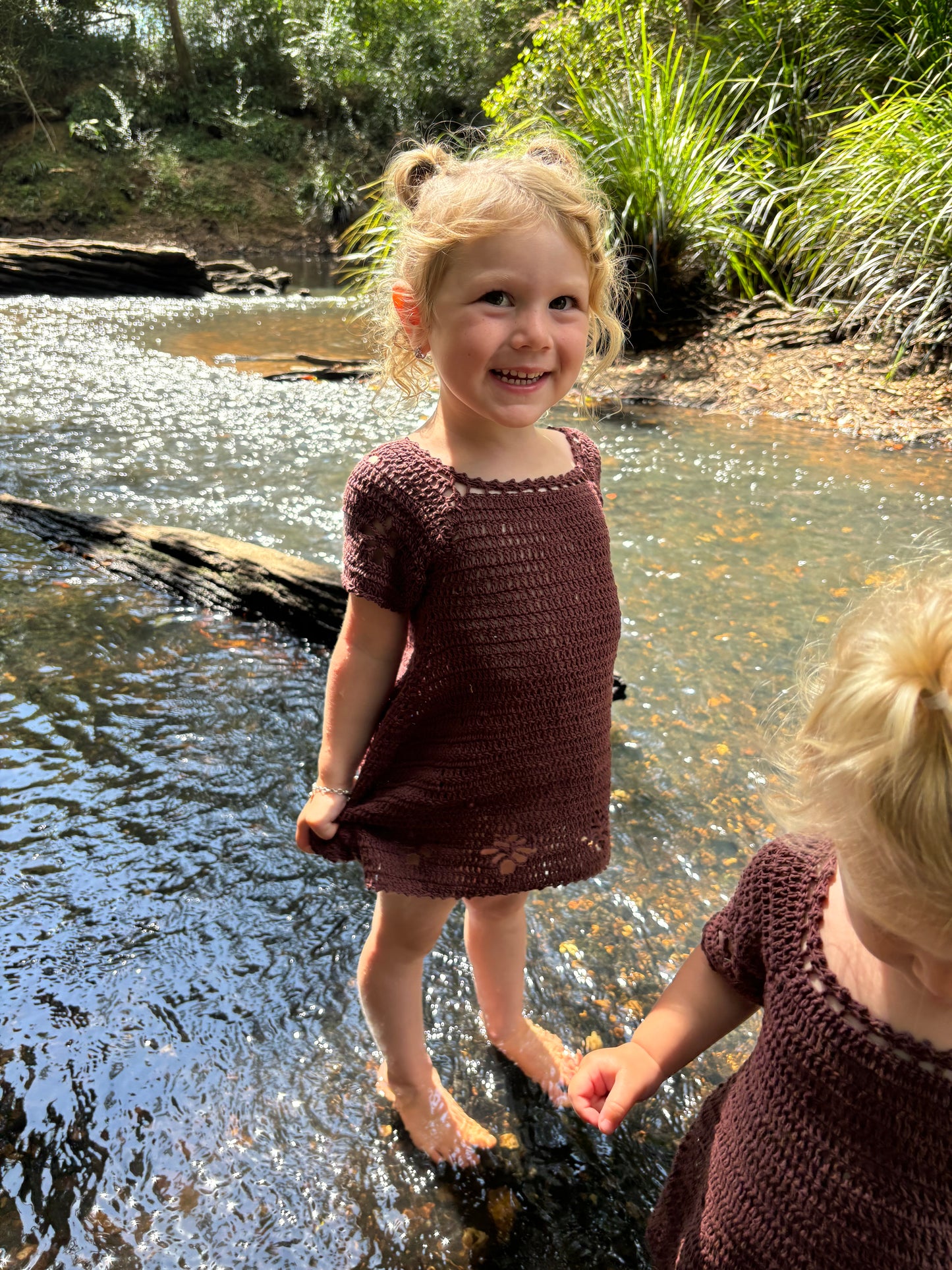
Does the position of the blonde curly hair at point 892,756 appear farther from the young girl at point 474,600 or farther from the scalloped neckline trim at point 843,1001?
the young girl at point 474,600

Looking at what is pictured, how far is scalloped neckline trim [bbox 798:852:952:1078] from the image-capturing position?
2.90 ft

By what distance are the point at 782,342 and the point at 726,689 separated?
4551mm

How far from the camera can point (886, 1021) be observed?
2.97ft

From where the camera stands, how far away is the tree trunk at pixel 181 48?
20.4 meters

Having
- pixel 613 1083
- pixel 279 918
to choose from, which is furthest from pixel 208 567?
pixel 613 1083

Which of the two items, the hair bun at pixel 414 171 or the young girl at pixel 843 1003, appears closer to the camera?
the young girl at pixel 843 1003

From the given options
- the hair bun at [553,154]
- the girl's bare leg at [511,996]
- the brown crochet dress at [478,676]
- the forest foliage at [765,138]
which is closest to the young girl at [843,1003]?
the brown crochet dress at [478,676]

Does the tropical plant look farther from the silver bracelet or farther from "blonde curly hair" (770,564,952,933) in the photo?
"blonde curly hair" (770,564,952,933)

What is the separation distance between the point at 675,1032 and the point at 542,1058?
602 millimetres

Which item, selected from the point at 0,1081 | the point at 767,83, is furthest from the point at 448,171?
the point at 767,83

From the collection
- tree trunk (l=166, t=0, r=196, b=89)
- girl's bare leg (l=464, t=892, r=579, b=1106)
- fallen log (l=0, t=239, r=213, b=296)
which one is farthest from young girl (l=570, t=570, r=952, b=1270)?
tree trunk (l=166, t=0, r=196, b=89)

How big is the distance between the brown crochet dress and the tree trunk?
23.9 m

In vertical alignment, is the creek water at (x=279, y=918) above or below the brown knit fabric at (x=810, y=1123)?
below

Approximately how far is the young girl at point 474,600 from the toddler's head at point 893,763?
0.57m
